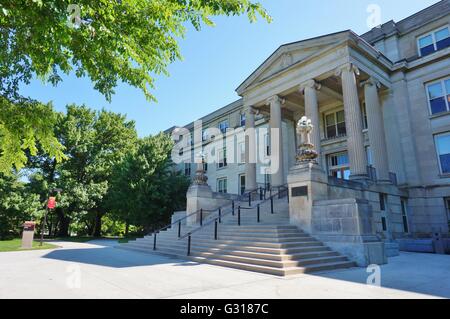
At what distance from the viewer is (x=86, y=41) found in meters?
5.46

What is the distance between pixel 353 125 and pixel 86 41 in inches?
549

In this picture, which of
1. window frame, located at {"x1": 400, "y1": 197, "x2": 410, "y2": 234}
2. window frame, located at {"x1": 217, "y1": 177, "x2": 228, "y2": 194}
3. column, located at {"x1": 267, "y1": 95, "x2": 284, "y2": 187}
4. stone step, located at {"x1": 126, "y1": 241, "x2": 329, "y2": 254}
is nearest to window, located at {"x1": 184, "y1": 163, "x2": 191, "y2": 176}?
window frame, located at {"x1": 217, "y1": 177, "x2": 228, "y2": 194}

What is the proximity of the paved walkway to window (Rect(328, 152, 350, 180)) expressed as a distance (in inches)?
472

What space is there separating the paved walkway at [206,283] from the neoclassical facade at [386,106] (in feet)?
21.0

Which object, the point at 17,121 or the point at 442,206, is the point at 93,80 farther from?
the point at 442,206

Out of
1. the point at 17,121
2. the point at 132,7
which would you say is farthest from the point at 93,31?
the point at 17,121

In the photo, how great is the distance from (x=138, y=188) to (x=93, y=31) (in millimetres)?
22892

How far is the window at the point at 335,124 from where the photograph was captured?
70.8ft

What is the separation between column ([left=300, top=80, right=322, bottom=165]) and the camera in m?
17.2

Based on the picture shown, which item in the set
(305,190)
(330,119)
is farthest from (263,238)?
(330,119)

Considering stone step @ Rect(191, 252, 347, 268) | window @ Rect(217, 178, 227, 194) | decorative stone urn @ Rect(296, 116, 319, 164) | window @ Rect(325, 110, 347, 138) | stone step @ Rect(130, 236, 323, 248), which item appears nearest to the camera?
stone step @ Rect(191, 252, 347, 268)

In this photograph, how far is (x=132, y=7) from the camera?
5.42 metres

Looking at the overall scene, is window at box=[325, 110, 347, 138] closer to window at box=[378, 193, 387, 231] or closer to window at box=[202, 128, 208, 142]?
window at box=[378, 193, 387, 231]

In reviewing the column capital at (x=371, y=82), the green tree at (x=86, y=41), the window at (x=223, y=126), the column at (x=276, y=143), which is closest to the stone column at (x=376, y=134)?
the column capital at (x=371, y=82)
